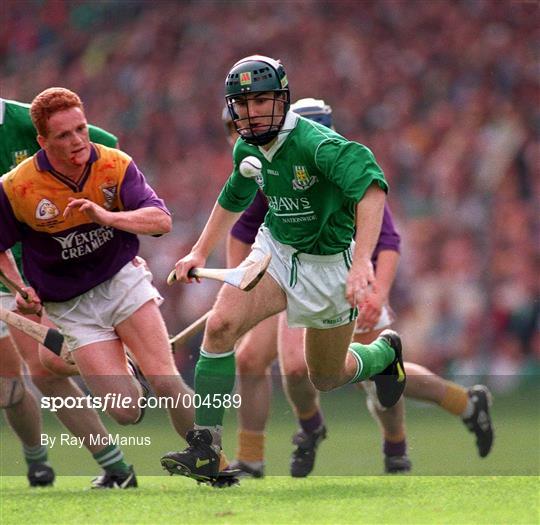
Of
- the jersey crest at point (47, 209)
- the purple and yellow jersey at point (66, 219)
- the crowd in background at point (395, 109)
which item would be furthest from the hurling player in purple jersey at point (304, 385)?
the crowd in background at point (395, 109)

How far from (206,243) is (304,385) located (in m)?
1.44

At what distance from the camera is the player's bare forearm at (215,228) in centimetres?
566

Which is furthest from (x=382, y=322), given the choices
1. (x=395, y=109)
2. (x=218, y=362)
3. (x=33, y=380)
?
(x=395, y=109)

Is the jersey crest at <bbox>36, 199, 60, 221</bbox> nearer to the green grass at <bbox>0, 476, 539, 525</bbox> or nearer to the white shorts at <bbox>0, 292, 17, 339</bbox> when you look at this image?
the white shorts at <bbox>0, 292, 17, 339</bbox>

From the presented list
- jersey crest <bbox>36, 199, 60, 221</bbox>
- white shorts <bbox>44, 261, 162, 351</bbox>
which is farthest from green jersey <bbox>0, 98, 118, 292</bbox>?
jersey crest <bbox>36, 199, 60, 221</bbox>

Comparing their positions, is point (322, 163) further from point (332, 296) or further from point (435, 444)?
point (435, 444)

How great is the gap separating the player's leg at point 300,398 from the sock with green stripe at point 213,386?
3.71ft

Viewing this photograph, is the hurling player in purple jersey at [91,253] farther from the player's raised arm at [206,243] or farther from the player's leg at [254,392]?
the player's leg at [254,392]

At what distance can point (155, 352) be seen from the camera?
19.4 feet

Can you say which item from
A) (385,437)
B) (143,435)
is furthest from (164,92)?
(385,437)

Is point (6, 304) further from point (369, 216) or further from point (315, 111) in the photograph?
point (369, 216)

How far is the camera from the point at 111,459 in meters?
6.12

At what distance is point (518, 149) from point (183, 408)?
726 cm

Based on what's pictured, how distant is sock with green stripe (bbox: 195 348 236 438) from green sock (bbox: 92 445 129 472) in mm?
735
